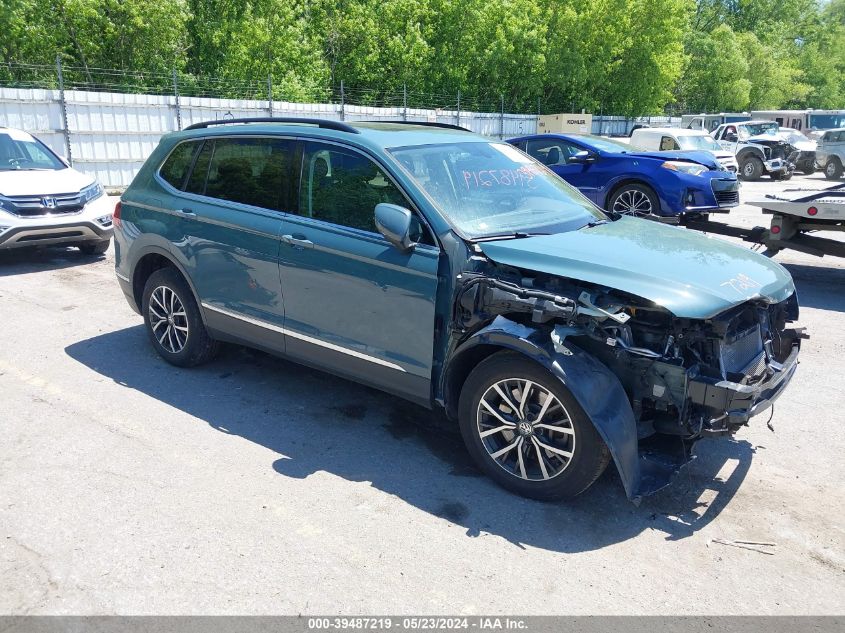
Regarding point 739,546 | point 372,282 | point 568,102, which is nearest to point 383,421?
point 372,282

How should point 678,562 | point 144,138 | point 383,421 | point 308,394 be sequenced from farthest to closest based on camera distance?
point 144,138 < point 308,394 < point 383,421 < point 678,562

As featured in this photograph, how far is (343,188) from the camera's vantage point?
457cm

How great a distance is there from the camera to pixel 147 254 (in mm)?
5742

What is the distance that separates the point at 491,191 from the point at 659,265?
3.97 feet

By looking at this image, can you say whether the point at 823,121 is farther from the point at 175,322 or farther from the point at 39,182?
the point at 175,322

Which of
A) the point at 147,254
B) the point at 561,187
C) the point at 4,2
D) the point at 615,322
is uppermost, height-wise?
the point at 4,2

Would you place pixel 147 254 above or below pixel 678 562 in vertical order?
above

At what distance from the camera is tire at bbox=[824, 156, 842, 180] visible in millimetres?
23166

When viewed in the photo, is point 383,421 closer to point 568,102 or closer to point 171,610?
point 171,610

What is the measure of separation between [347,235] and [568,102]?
3760 cm

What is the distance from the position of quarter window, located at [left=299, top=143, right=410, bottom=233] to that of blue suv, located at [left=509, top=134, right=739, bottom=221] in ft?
20.4

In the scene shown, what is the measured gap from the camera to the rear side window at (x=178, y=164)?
5594 mm

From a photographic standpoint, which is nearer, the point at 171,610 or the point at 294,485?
the point at 171,610

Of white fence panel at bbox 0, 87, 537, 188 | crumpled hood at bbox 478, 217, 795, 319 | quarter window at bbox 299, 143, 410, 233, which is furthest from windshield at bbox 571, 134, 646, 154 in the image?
quarter window at bbox 299, 143, 410, 233
